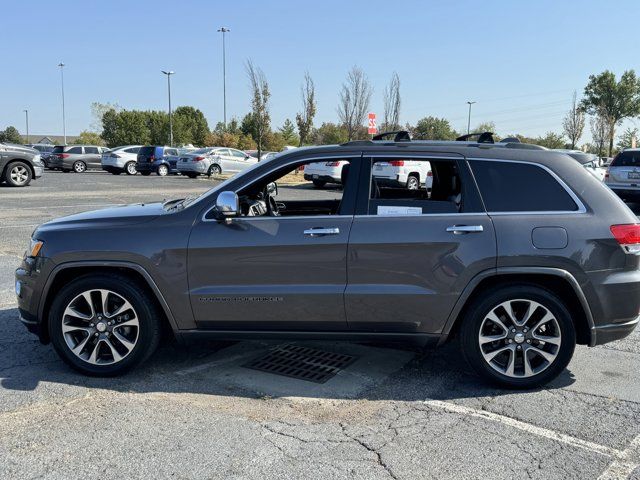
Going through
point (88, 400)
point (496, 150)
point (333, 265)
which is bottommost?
point (88, 400)

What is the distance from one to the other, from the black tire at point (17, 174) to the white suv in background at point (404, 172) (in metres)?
17.8

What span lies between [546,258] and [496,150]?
869 millimetres

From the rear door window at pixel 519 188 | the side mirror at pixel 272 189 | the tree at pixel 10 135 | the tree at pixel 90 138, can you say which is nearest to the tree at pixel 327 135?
the side mirror at pixel 272 189

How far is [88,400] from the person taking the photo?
3.83 metres

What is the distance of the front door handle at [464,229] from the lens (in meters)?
3.93

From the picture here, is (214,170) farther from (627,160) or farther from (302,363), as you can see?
(302,363)

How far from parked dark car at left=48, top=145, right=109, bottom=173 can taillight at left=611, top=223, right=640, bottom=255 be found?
3332 centimetres

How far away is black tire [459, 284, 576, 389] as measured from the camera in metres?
3.96

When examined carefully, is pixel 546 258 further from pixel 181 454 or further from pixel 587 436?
pixel 181 454

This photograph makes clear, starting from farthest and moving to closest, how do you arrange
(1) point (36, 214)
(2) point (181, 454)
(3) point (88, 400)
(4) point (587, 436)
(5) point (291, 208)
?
(1) point (36, 214)
(5) point (291, 208)
(3) point (88, 400)
(4) point (587, 436)
(2) point (181, 454)

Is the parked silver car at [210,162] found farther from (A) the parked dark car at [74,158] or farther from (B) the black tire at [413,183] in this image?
(B) the black tire at [413,183]

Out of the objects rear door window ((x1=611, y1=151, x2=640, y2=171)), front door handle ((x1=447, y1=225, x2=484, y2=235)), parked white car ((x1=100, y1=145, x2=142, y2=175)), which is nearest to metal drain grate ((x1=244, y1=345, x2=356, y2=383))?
front door handle ((x1=447, y1=225, x2=484, y2=235))

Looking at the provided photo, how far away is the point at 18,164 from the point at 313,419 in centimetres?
1887

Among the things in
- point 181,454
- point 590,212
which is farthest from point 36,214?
point 590,212
